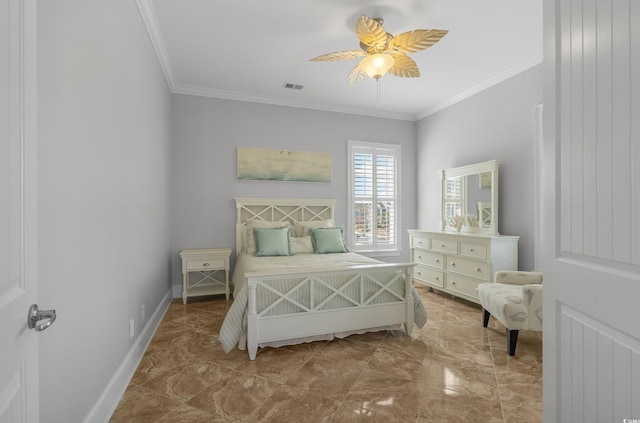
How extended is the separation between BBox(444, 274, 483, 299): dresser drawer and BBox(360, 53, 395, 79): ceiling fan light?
8.64 feet

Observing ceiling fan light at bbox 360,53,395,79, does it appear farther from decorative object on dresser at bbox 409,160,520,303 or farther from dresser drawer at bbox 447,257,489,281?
dresser drawer at bbox 447,257,489,281

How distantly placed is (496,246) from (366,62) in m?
2.48

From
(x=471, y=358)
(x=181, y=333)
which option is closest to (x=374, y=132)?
(x=471, y=358)

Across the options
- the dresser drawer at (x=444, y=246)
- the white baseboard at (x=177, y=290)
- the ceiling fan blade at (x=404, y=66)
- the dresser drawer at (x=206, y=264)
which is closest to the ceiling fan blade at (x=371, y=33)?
the ceiling fan blade at (x=404, y=66)

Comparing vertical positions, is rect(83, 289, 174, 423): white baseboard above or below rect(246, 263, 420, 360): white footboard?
below

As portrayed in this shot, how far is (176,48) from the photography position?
325 cm

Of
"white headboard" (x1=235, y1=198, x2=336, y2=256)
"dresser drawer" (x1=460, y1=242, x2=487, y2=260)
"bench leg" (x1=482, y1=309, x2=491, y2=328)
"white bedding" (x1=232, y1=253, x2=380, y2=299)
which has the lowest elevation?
"bench leg" (x1=482, y1=309, x2=491, y2=328)

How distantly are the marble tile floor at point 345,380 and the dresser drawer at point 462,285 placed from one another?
2.20ft

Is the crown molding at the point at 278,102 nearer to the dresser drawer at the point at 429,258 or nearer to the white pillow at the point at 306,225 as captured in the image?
the white pillow at the point at 306,225

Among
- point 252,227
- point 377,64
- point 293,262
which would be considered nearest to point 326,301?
point 293,262

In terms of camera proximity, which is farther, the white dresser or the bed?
the white dresser

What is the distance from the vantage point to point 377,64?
2.64 metres

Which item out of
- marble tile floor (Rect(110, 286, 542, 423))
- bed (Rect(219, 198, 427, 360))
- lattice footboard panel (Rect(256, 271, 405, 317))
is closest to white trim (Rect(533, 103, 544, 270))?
marble tile floor (Rect(110, 286, 542, 423))

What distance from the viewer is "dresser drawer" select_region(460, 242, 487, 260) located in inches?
139
